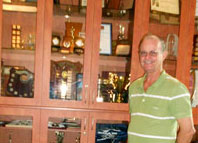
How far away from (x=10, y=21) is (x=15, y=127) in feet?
2.71

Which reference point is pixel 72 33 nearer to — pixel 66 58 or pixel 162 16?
pixel 66 58

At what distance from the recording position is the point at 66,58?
183 cm

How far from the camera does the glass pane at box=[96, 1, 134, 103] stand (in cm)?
178

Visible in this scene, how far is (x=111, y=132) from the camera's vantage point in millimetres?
→ 1881

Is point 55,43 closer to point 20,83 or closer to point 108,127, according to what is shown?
point 20,83

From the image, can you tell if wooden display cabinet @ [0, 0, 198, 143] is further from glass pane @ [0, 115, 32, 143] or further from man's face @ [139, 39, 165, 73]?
man's face @ [139, 39, 165, 73]

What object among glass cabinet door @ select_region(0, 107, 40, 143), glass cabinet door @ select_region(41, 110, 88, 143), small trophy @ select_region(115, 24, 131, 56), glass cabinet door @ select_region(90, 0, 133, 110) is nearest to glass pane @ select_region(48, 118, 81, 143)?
glass cabinet door @ select_region(41, 110, 88, 143)

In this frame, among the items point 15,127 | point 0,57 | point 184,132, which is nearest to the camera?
point 184,132

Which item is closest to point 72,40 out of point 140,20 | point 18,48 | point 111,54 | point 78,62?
point 78,62

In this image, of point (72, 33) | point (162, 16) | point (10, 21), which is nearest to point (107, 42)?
point (72, 33)

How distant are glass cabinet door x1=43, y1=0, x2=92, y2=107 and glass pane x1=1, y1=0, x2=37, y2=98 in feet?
0.43

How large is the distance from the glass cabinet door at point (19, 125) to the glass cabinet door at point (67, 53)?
0.56ft

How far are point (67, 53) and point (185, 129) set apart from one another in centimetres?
103

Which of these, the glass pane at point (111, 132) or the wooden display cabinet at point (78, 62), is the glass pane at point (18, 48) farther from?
the glass pane at point (111, 132)
